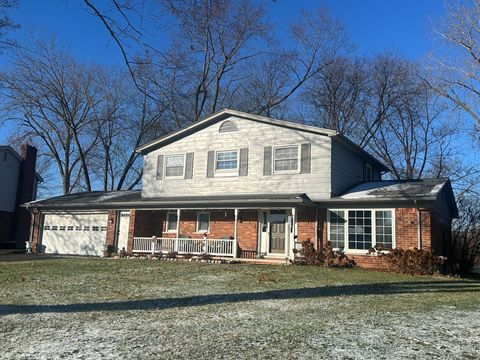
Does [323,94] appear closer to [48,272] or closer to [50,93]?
[50,93]

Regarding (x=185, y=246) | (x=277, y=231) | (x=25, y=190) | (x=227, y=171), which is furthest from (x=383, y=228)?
(x=25, y=190)

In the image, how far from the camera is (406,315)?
289 inches

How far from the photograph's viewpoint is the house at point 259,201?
16234mm

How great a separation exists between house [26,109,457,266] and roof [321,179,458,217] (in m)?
0.04

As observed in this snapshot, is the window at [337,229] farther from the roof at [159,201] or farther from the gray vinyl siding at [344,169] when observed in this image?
the roof at [159,201]

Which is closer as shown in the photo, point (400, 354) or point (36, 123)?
point (400, 354)

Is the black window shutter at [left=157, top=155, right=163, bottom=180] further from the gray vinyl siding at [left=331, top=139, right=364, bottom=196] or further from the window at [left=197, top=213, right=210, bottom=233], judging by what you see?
the gray vinyl siding at [left=331, top=139, right=364, bottom=196]

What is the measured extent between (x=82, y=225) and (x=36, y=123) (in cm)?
1562

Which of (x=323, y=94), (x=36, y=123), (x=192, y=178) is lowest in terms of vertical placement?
(x=192, y=178)

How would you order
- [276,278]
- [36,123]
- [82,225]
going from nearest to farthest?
[276,278] < [82,225] < [36,123]

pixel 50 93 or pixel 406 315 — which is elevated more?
pixel 50 93

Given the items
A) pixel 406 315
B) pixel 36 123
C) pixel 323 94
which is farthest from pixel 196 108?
pixel 406 315

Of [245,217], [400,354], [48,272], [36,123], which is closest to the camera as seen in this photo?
[400,354]

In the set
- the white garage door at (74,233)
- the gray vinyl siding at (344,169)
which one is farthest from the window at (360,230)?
the white garage door at (74,233)
